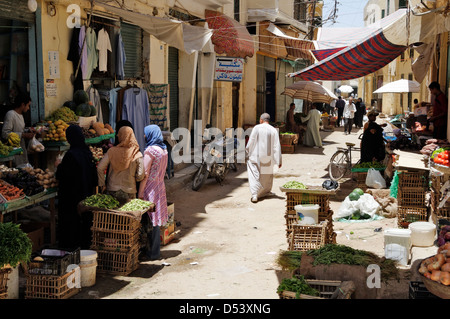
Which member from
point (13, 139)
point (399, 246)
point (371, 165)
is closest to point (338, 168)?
point (371, 165)

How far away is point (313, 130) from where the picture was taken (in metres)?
20.5

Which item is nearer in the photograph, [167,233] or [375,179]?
[167,233]

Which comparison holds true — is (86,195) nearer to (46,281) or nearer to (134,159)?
(134,159)

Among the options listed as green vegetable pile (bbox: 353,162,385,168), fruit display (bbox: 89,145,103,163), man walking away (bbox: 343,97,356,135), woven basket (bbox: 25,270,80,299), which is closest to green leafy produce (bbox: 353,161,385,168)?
green vegetable pile (bbox: 353,162,385,168)

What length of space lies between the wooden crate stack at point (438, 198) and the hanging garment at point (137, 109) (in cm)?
577

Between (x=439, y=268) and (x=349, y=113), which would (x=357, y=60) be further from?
(x=349, y=113)

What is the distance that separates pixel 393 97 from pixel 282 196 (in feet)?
102

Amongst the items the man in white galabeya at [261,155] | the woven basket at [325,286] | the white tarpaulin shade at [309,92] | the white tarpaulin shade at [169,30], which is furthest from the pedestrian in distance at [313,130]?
the woven basket at [325,286]

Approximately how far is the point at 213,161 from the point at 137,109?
93.8 inches

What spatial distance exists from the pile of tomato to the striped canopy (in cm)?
325

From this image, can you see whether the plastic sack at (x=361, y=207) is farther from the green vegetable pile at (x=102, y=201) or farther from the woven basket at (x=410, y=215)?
the green vegetable pile at (x=102, y=201)

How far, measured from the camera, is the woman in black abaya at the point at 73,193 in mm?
7129

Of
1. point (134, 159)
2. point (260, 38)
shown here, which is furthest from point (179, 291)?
point (260, 38)
